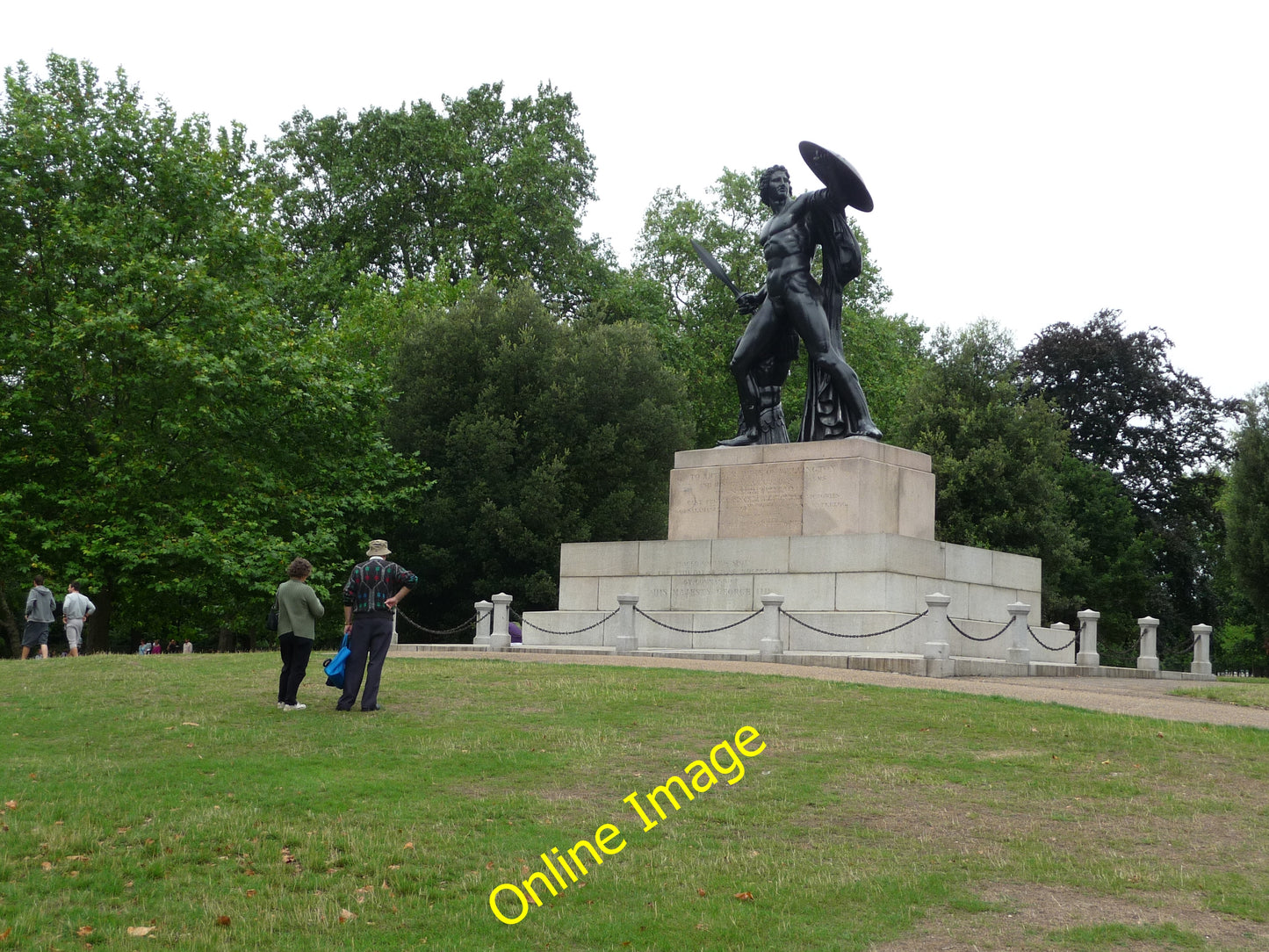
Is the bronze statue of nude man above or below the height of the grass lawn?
above

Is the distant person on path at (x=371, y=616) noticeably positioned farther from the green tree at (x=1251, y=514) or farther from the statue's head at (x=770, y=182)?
the green tree at (x=1251, y=514)

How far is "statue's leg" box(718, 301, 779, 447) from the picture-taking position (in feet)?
77.2

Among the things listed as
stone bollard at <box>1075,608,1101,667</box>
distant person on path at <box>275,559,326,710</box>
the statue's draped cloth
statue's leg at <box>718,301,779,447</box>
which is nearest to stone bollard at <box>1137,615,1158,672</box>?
stone bollard at <box>1075,608,1101,667</box>

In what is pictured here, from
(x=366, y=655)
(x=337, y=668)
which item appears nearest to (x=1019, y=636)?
(x=366, y=655)

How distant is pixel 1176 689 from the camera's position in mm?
18688

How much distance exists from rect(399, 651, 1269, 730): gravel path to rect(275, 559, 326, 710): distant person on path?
17.8ft

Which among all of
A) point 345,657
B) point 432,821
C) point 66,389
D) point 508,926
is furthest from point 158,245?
point 508,926

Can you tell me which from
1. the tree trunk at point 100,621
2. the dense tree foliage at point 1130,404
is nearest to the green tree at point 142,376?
the tree trunk at point 100,621

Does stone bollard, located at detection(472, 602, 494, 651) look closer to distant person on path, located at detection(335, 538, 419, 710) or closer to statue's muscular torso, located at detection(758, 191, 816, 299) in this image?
statue's muscular torso, located at detection(758, 191, 816, 299)

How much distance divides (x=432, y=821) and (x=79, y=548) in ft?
66.3

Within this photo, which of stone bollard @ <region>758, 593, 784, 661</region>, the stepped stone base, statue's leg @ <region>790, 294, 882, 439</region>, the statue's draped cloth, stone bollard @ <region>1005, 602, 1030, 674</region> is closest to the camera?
stone bollard @ <region>758, 593, 784, 661</region>

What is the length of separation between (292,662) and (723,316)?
1410 inches

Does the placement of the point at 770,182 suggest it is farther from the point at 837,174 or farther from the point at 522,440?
the point at 522,440

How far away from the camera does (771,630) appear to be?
781 inches
